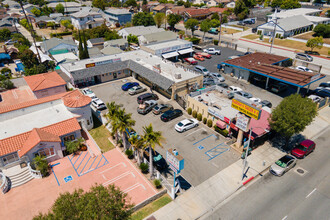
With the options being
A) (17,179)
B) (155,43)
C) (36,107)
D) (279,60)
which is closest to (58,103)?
(36,107)

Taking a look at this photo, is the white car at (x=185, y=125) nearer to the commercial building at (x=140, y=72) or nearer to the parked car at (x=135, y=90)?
the commercial building at (x=140, y=72)

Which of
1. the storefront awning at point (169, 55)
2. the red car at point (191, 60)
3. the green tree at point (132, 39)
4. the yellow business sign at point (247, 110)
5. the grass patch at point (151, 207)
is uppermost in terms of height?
the yellow business sign at point (247, 110)

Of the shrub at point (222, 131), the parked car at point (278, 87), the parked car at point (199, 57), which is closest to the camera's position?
the shrub at point (222, 131)

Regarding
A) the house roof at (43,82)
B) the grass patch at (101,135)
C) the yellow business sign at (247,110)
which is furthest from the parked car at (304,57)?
the house roof at (43,82)

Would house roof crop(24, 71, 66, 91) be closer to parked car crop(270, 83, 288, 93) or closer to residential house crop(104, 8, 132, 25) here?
parked car crop(270, 83, 288, 93)

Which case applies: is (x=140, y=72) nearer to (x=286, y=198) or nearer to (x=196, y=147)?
(x=196, y=147)

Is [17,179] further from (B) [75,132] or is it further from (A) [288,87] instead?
(A) [288,87]

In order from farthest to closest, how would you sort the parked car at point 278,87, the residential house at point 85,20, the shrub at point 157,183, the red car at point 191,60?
the residential house at point 85,20 < the red car at point 191,60 < the parked car at point 278,87 < the shrub at point 157,183
